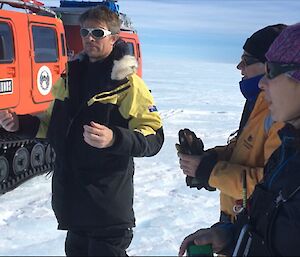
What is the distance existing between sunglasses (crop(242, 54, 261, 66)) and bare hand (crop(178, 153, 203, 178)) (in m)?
0.51

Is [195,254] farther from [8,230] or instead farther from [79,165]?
[8,230]

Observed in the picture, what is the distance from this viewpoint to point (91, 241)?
2719 mm

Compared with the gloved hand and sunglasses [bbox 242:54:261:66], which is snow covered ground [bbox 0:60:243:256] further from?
sunglasses [bbox 242:54:261:66]

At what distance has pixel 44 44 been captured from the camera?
7.57 metres

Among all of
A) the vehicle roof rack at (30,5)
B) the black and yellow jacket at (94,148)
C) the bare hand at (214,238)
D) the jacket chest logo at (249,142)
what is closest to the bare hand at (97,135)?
the black and yellow jacket at (94,148)

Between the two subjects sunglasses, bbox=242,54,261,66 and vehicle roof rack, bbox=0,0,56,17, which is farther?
vehicle roof rack, bbox=0,0,56,17

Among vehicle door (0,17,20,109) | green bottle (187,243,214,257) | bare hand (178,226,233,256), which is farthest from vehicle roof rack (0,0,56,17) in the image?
green bottle (187,243,214,257)

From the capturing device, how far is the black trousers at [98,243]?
270 centimetres

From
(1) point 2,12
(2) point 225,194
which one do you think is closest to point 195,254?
(2) point 225,194

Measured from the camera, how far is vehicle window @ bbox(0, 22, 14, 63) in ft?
20.8

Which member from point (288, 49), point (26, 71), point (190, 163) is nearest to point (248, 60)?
point (190, 163)

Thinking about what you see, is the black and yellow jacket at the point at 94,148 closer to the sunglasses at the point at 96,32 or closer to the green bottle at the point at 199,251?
the sunglasses at the point at 96,32

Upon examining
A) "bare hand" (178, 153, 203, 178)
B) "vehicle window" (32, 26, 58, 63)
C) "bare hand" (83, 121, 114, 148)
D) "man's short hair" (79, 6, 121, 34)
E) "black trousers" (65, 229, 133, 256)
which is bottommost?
"black trousers" (65, 229, 133, 256)

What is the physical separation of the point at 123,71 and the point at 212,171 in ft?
2.65
